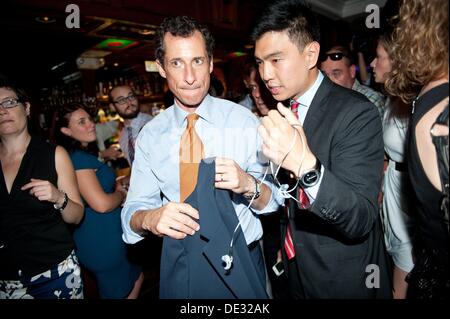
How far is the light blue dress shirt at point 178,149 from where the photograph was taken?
1.40m

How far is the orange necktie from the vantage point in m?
1.38

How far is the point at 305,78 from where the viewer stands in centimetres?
129

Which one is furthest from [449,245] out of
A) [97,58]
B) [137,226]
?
[97,58]

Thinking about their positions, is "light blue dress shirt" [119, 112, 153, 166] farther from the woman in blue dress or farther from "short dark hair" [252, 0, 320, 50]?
"short dark hair" [252, 0, 320, 50]

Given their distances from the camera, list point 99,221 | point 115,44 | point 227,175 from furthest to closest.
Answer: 1. point 115,44
2. point 99,221
3. point 227,175

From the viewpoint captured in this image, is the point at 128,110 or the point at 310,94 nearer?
the point at 310,94

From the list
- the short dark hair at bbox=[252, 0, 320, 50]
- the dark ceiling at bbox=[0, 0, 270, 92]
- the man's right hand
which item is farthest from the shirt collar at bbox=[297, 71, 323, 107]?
the dark ceiling at bbox=[0, 0, 270, 92]

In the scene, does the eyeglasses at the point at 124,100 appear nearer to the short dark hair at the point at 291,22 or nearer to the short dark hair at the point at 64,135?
the short dark hair at the point at 64,135

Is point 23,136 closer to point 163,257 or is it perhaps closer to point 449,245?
point 163,257

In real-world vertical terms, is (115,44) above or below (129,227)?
above

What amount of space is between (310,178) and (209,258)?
16.9 inches

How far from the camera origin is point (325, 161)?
1.16 meters

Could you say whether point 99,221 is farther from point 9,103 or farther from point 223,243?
point 223,243

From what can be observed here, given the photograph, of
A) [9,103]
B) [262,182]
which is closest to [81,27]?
[9,103]
